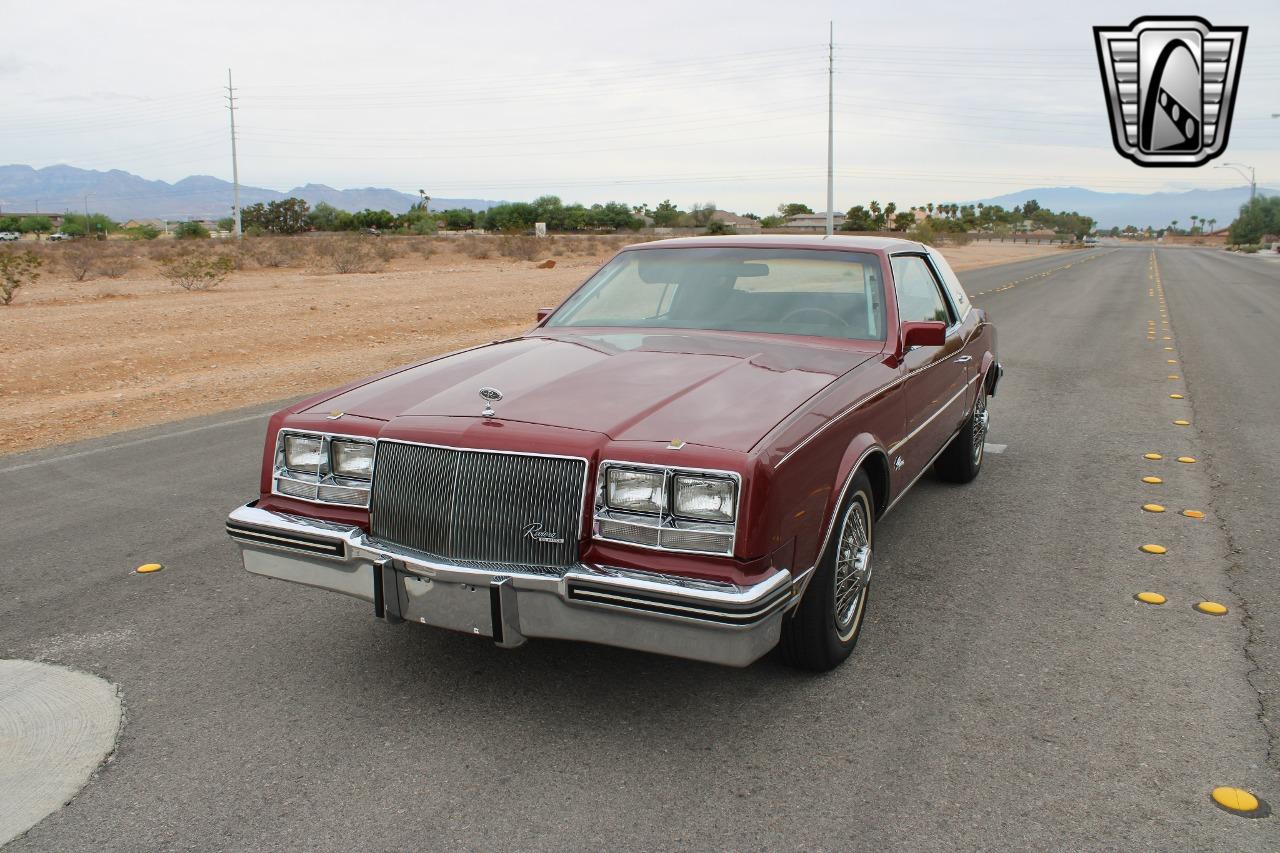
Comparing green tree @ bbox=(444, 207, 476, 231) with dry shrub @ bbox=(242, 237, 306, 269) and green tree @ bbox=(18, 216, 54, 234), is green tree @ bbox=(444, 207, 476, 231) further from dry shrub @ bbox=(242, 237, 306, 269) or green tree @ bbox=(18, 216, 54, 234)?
dry shrub @ bbox=(242, 237, 306, 269)

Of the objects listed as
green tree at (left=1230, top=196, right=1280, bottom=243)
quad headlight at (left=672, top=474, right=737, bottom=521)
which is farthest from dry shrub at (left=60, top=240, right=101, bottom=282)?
green tree at (left=1230, top=196, right=1280, bottom=243)

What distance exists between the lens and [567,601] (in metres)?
3.00

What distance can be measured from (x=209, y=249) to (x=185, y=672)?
43811 mm

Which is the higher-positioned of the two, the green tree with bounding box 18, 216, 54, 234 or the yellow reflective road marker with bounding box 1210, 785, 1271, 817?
the green tree with bounding box 18, 216, 54, 234

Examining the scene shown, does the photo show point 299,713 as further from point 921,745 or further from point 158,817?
point 921,745

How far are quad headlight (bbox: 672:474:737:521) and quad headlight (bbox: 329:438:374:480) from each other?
1.08 m

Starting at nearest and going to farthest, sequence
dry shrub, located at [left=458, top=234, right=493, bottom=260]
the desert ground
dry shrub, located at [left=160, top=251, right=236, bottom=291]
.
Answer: the desert ground, dry shrub, located at [left=160, top=251, right=236, bottom=291], dry shrub, located at [left=458, top=234, right=493, bottom=260]

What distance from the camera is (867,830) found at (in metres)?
2.74

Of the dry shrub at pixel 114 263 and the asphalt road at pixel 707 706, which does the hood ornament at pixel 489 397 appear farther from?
the dry shrub at pixel 114 263

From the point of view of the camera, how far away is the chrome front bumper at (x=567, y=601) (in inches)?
115

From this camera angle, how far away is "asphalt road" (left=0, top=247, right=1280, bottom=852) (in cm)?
277

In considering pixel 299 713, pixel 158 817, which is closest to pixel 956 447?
pixel 299 713

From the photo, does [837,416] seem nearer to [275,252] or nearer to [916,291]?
[916,291]

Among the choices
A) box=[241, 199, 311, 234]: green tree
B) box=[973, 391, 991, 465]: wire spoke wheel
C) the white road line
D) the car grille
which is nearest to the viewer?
the car grille
